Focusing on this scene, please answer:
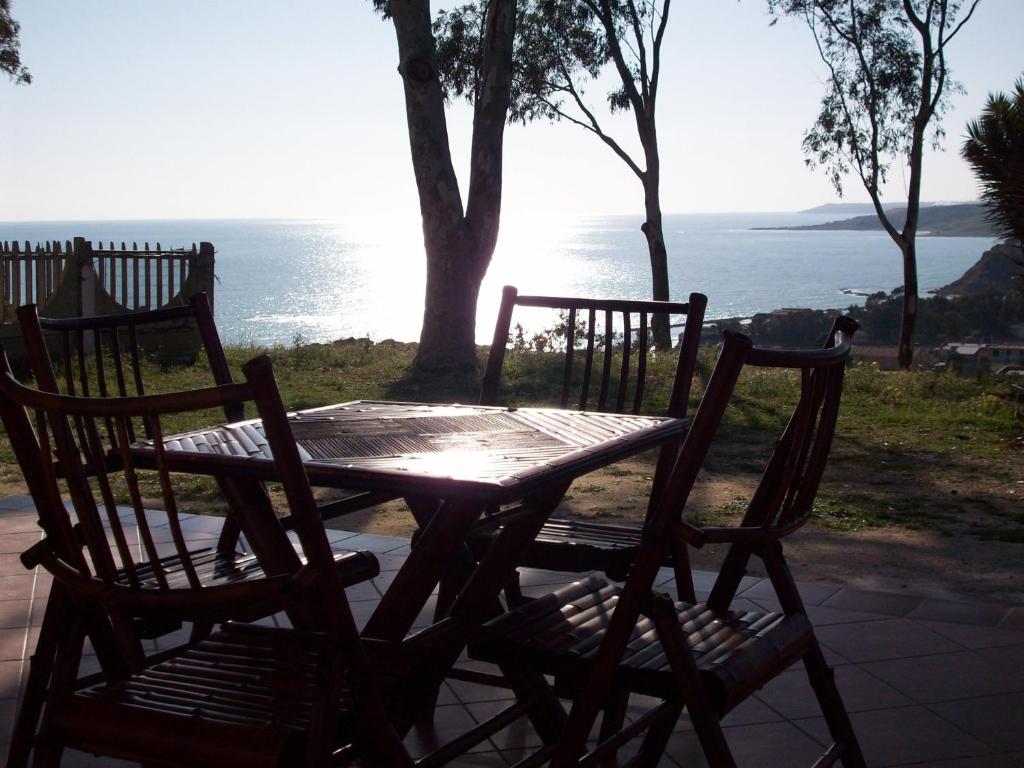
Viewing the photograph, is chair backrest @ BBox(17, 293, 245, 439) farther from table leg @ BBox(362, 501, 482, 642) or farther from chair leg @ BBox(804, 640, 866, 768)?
chair leg @ BBox(804, 640, 866, 768)

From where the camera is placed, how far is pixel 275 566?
79.7 inches

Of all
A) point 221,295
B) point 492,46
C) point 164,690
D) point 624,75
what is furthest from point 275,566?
point 221,295

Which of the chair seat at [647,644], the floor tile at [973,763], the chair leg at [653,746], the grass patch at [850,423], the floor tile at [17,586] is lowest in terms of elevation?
the grass patch at [850,423]

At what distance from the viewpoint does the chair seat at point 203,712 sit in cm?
155

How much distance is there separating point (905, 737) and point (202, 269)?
10.8 m

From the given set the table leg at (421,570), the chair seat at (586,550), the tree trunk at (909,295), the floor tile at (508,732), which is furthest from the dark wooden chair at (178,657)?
the tree trunk at (909,295)

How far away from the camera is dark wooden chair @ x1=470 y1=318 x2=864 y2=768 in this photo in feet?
5.69

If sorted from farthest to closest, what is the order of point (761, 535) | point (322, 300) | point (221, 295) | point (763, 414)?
point (221, 295), point (322, 300), point (763, 414), point (761, 535)

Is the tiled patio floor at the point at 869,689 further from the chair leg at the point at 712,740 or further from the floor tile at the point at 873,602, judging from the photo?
the chair leg at the point at 712,740

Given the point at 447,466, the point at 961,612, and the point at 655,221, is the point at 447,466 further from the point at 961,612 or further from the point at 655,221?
the point at 655,221

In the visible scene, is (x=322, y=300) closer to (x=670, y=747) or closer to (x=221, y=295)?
(x=221, y=295)

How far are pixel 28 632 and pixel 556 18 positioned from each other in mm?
18291

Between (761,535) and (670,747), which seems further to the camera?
(670,747)

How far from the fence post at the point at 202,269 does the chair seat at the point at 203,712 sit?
35.3 ft
